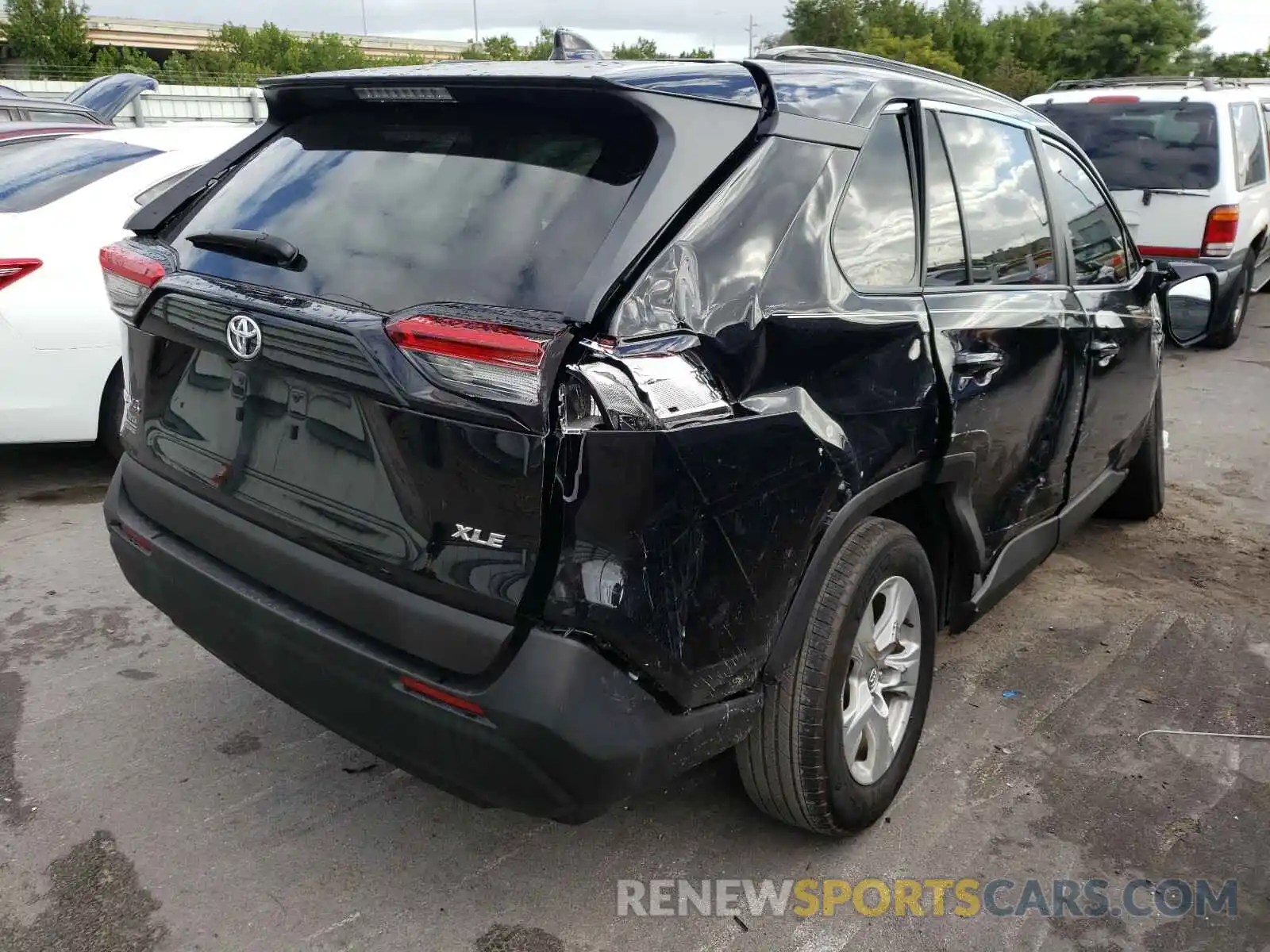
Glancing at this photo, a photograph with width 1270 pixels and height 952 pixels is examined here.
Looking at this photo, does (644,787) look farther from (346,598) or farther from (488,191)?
(488,191)

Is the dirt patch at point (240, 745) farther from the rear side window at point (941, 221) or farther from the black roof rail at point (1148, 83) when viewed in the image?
the black roof rail at point (1148, 83)

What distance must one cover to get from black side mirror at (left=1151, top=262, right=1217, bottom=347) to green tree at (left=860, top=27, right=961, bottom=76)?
37.5m

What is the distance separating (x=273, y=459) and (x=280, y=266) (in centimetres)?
42

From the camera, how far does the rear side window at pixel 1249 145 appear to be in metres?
8.45

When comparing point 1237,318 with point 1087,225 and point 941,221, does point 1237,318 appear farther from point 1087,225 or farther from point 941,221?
point 941,221

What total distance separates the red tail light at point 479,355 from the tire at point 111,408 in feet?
11.1

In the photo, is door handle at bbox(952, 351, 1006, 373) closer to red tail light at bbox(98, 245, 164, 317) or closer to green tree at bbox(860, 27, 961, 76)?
red tail light at bbox(98, 245, 164, 317)

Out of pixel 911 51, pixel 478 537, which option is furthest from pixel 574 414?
pixel 911 51

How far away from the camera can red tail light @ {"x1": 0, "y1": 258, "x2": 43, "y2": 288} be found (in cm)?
445

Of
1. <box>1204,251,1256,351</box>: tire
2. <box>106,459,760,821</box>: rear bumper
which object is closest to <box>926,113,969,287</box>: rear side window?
<box>106,459,760,821</box>: rear bumper

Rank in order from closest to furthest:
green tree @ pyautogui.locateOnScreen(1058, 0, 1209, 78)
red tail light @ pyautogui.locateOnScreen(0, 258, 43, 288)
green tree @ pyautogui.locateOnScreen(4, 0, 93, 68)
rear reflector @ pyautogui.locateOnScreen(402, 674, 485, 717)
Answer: rear reflector @ pyautogui.locateOnScreen(402, 674, 485, 717) < red tail light @ pyautogui.locateOnScreen(0, 258, 43, 288) < green tree @ pyautogui.locateOnScreen(1058, 0, 1209, 78) < green tree @ pyautogui.locateOnScreen(4, 0, 93, 68)

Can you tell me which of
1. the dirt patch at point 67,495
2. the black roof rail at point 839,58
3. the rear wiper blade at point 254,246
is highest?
the black roof rail at point 839,58

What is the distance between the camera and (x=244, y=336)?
7.28 ft

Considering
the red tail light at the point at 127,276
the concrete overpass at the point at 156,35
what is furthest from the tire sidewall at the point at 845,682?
the concrete overpass at the point at 156,35
